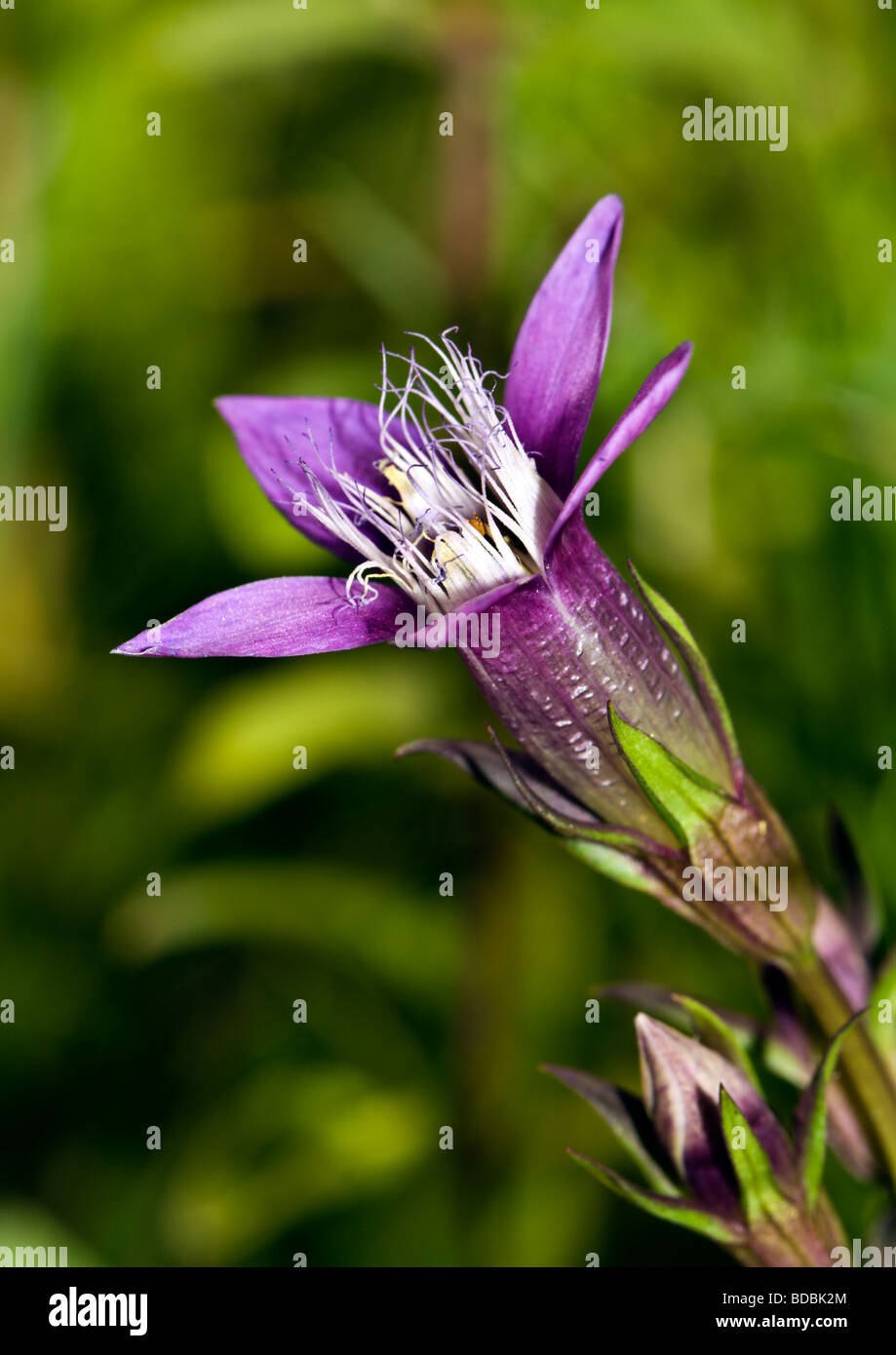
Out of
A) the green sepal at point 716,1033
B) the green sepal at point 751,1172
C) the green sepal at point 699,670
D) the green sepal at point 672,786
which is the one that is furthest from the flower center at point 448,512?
the green sepal at point 751,1172

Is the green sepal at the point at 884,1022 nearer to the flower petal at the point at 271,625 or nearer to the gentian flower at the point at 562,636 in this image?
the gentian flower at the point at 562,636

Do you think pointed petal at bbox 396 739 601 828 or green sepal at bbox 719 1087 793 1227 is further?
pointed petal at bbox 396 739 601 828

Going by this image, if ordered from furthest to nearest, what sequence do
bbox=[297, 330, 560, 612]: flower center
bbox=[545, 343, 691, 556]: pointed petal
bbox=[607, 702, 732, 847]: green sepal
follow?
bbox=[297, 330, 560, 612]: flower center → bbox=[607, 702, 732, 847]: green sepal → bbox=[545, 343, 691, 556]: pointed petal

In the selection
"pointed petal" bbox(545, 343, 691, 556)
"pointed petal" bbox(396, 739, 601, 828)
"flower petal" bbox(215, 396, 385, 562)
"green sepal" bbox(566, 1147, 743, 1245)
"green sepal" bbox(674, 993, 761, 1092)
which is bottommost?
"green sepal" bbox(566, 1147, 743, 1245)

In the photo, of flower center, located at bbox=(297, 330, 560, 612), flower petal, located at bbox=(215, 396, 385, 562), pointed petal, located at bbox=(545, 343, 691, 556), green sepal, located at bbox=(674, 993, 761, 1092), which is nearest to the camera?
pointed petal, located at bbox=(545, 343, 691, 556)

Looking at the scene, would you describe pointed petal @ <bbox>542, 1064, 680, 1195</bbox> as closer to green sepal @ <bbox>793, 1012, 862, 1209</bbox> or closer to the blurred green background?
green sepal @ <bbox>793, 1012, 862, 1209</bbox>

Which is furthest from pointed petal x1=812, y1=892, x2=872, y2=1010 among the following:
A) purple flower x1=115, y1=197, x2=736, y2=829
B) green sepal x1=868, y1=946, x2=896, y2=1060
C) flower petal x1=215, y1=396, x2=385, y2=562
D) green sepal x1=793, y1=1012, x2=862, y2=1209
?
flower petal x1=215, y1=396, x2=385, y2=562

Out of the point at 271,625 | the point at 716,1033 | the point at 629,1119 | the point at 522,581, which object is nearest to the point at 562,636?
the point at 522,581

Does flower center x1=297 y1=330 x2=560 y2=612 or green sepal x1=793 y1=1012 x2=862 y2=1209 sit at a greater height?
flower center x1=297 y1=330 x2=560 y2=612
